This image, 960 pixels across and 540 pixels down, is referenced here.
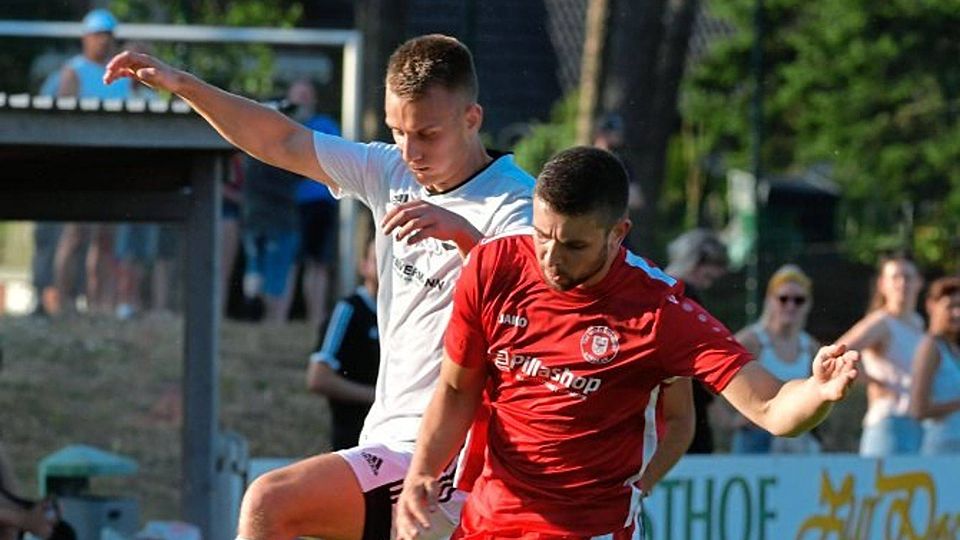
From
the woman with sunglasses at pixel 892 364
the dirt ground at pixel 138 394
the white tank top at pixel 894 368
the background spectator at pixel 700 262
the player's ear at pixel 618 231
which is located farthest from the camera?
the dirt ground at pixel 138 394

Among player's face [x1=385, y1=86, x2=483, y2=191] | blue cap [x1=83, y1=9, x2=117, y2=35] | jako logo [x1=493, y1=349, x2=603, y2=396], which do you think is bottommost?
jako logo [x1=493, y1=349, x2=603, y2=396]

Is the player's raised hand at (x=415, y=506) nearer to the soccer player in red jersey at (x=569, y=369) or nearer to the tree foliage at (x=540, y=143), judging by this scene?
the soccer player in red jersey at (x=569, y=369)

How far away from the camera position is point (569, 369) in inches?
206

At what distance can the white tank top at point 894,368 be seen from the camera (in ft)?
37.2

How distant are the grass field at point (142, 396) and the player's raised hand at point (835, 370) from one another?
9.34 m

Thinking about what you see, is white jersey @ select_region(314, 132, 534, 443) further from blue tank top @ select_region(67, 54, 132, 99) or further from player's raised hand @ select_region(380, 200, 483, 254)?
blue tank top @ select_region(67, 54, 132, 99)

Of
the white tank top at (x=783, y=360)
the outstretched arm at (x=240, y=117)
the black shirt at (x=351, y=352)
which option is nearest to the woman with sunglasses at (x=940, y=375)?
the white tank top at (x=783, y=360)

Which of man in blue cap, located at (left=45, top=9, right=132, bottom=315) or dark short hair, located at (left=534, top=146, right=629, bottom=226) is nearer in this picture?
dark short hair, located at (left=534, top=146, right=629, bottom=226)

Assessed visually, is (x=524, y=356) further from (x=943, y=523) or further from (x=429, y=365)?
(x=943, y=523)

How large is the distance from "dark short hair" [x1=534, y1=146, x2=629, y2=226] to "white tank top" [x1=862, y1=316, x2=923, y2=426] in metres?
Result: 6.49

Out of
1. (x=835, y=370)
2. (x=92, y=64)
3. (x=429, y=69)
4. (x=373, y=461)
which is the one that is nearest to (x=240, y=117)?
(x=429, y=69)

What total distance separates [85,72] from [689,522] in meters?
5.34

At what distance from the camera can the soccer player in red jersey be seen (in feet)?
17.0

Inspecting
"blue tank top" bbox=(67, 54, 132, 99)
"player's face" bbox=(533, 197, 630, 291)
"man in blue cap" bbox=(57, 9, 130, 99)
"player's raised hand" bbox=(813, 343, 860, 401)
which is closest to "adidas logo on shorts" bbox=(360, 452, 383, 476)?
"player's face" bbox=(533, 197, 630, 291)
